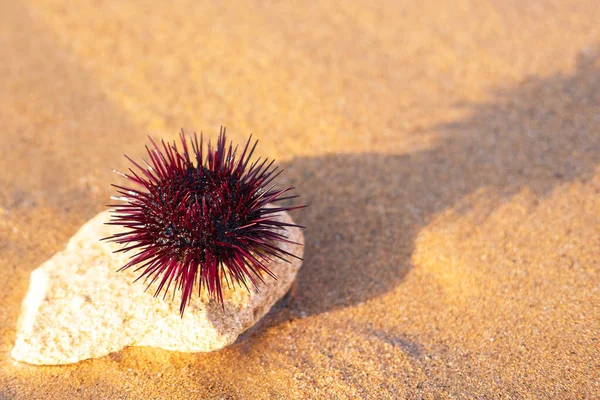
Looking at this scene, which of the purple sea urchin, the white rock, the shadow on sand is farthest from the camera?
the shadow on sand

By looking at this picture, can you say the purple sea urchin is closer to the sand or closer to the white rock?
the white rock

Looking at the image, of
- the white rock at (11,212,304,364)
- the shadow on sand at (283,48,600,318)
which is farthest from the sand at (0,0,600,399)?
the white rock at (11,212,304,364)

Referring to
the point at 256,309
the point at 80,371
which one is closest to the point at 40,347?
the point at 80,371

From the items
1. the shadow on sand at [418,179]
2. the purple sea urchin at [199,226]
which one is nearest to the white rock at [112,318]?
the purple sea urchin at [199,226]

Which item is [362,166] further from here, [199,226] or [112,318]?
[112,318]

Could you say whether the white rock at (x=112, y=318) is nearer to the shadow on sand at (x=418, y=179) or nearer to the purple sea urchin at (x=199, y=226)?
the purple sea urchin at (x=199, y=226)

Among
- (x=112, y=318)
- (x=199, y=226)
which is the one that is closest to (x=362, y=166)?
(x=199, y=226)
